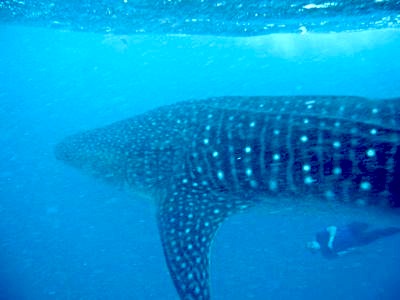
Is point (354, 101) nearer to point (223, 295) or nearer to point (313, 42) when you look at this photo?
point (223, 295)

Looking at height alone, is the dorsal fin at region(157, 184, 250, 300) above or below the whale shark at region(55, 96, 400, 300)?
below

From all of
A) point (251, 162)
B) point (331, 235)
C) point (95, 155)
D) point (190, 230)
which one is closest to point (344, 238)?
point (331, 235)

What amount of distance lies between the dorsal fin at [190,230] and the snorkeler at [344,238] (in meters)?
4.62

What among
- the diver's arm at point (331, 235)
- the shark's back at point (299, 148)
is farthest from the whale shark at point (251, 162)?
the diver's arm at point (331, 235)

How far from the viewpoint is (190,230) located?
480 centimetres

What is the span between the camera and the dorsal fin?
4422mm

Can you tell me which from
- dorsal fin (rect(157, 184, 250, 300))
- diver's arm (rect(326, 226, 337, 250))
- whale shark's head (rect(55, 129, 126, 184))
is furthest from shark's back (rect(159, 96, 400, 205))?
diver's arm (rect(326, 226, 337, 250))

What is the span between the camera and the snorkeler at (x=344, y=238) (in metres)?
8.59

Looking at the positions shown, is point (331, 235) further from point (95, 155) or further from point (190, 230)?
point (95, 155)

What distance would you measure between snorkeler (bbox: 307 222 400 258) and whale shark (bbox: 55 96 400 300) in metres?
4.53

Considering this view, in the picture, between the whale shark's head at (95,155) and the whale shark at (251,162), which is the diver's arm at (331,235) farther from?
the whale shark's head at (95,155)

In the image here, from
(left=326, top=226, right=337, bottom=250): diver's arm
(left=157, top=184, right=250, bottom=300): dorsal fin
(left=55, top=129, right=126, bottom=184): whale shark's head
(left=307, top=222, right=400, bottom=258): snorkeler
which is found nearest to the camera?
(left=157, top=184, right=250, bottom=300): dorsal fin

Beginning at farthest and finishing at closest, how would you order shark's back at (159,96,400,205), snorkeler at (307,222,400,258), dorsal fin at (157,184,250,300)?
snorkeler at (307,222,400,258) < dorsal fin at (157,184,250,300) < shark's back at (159,96,400,205)

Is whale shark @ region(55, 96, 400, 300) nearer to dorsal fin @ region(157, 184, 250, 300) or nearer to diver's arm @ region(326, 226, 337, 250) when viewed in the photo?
dorsal fin @ region(157, 184, 250, 300)
